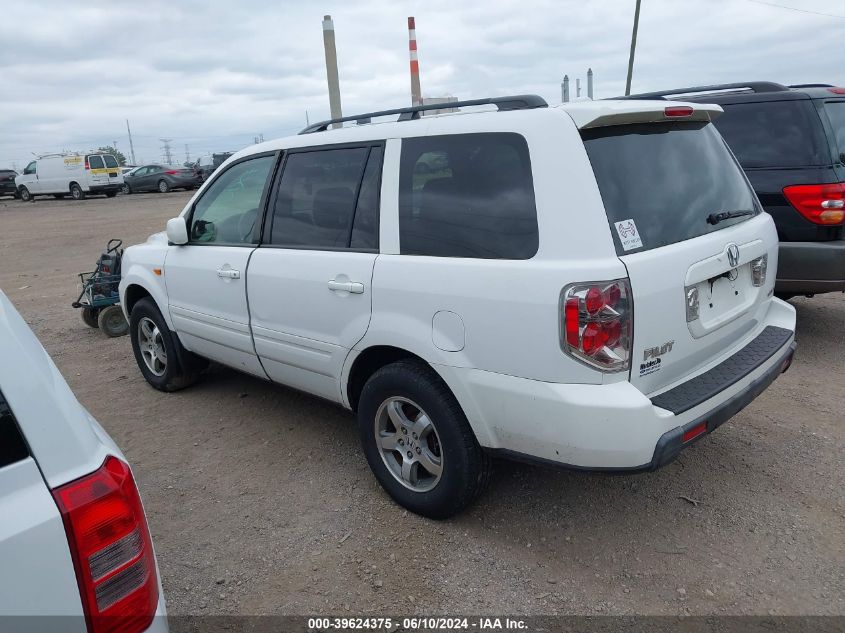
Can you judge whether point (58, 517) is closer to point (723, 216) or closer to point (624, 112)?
point (624, 112)

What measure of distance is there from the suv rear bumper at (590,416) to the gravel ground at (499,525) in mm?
554

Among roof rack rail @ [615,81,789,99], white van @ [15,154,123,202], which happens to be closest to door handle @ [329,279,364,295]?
roof rack rail @ [615,81,789,99]

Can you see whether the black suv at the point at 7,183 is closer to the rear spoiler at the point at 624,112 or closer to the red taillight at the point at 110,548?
the rear spoiler at the point at 624,112

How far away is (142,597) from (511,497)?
6.97 ft

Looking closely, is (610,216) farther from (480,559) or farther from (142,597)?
(142,597)

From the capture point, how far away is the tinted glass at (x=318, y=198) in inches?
129

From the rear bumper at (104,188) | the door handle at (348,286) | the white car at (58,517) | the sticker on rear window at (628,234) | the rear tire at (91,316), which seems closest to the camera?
the white car at (58,517)

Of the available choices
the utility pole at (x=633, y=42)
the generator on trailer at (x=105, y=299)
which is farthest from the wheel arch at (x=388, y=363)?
the utility pole at (x=633, y=42)

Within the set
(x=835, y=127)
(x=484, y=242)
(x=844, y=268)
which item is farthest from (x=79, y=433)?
(x=835, y=127)

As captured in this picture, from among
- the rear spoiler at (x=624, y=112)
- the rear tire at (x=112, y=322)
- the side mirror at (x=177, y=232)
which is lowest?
the rear tire at (x=112, y=322)

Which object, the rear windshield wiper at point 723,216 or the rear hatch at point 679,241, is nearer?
the rear hatch at point 679,241

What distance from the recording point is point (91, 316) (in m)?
6.94

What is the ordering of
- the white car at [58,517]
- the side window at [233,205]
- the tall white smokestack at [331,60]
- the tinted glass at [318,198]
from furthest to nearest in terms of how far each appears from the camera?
the tall white smokestack at [331,60]
the side window at [233,205]
the tinted glass at [318,198]
the white car at [58,517]

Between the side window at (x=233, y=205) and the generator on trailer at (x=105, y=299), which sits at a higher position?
the side window at (x=233, y=205)
